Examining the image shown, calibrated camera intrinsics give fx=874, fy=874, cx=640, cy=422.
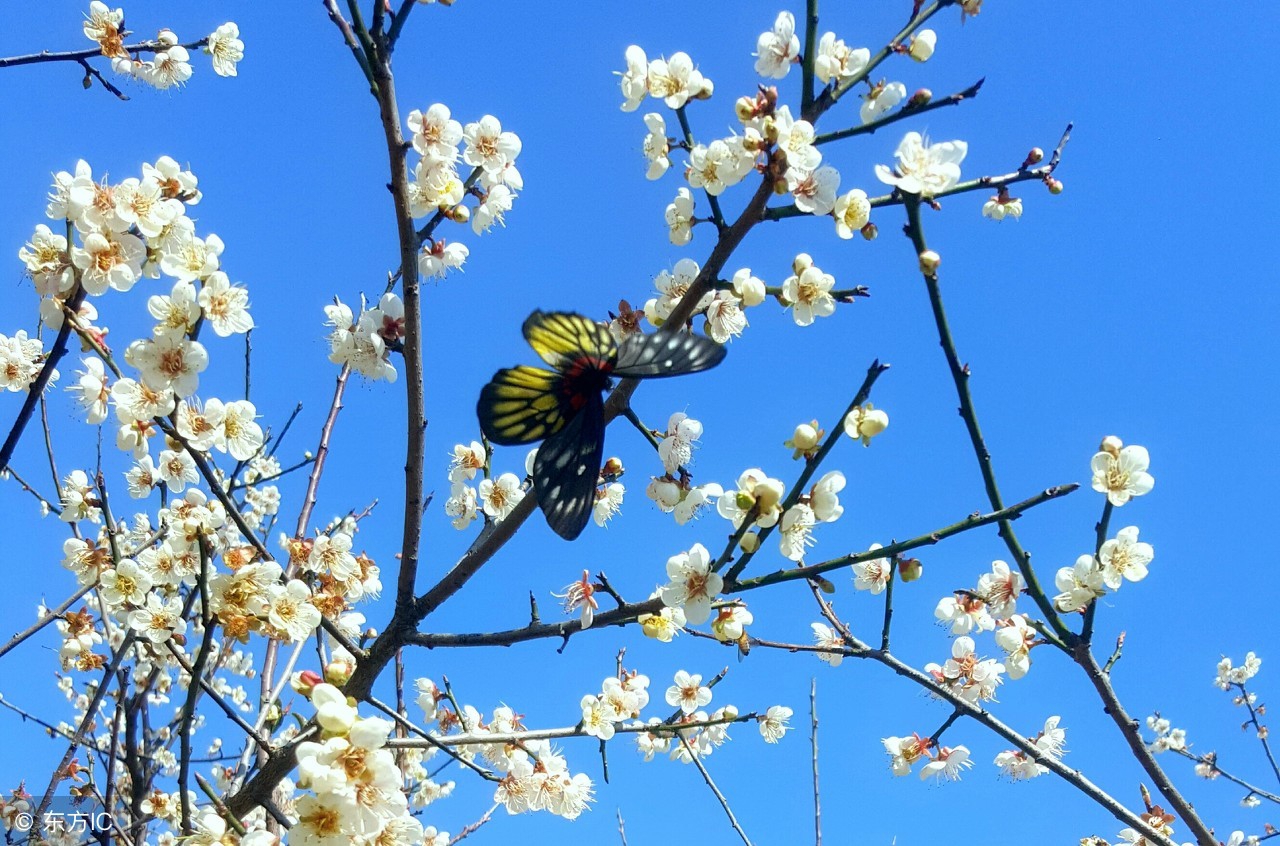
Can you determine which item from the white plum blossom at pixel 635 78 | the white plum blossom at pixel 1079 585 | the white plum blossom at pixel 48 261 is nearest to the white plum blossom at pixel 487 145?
the white plum blossom at pixel 635 78

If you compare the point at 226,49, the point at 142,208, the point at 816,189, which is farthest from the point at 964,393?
the point at 226,49

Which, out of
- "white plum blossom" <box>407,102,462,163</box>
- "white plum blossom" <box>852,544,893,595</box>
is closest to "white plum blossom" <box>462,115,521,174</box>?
"white plum blossom" <box>407,102,462,163</box>

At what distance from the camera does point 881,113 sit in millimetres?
2250

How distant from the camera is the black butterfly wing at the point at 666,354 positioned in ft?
5.30

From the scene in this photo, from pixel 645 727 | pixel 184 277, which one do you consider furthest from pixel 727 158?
pixel 645 727

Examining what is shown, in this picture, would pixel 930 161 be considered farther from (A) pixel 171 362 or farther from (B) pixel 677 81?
(A) pixel 171 362

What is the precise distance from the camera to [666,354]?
1.67 m

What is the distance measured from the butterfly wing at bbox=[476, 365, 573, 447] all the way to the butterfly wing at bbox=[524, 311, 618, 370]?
45 mm

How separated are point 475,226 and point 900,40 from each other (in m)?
1.27

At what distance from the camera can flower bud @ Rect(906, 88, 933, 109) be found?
215cm

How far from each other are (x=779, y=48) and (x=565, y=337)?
43.6 inches

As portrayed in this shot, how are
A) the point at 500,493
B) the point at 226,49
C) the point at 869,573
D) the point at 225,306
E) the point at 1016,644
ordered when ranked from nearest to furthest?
the point at 225,306 → the point at 1016,644 → the point at 500,493 → the point at 869,573 → the point at 226,49

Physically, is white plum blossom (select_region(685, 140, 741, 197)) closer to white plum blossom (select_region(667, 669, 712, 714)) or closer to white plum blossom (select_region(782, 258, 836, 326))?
white plum blossom (select_region(782, 258, 836, 326))

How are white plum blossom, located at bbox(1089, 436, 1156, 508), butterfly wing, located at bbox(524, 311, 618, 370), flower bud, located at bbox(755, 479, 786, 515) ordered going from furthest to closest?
white plum blossom, located at bbox(1089, 436, 1156, 508), butterfly wing, located at bbox(524, 311, 618, 370), flower bud, located at bbox(755, 479, 786, 515)
